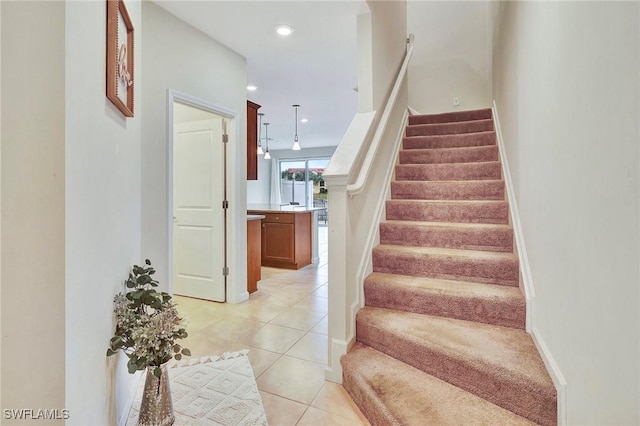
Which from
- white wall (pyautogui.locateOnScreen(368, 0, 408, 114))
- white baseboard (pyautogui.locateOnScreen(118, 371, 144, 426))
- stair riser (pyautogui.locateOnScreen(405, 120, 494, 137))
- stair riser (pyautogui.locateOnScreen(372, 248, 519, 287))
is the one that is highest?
white wall (pyautogui.locateOnScreen(368, 0, 408, 114))

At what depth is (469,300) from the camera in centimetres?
187

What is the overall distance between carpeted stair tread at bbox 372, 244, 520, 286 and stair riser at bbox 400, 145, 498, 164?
1187 mm

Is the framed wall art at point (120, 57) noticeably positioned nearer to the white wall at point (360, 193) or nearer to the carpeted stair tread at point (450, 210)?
the white wall at point (360, 193)

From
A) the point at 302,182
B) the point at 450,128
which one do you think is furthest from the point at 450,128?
the point at 302,182

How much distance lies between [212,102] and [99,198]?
2.06 m

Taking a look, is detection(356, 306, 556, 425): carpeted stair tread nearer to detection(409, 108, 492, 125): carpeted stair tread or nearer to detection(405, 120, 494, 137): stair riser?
detection(405, 120, 494, 137): stair riser

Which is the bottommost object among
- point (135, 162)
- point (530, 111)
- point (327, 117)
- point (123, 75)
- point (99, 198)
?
point (99, 198)

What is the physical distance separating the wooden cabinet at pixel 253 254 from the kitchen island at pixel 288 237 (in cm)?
104

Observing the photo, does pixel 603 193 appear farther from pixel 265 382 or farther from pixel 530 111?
pixel 265 382

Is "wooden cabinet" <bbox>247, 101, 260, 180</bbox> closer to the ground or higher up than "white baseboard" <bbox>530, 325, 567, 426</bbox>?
higher up

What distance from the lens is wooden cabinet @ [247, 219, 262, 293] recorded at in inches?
147

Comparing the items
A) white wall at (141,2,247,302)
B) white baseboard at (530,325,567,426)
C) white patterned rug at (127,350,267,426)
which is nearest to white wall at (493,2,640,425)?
white baseboard at (530,325,567,426)

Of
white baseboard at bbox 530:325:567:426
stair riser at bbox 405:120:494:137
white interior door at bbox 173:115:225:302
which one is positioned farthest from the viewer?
stair riser at bbox 405:120:494:137

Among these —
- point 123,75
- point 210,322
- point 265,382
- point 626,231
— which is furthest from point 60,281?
point 210,322
